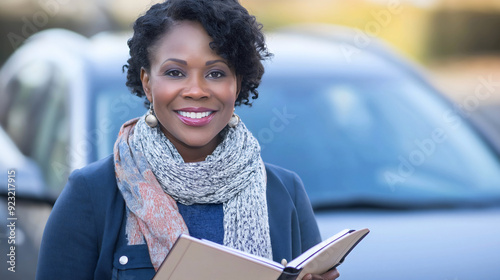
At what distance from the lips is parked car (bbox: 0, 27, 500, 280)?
94 cm

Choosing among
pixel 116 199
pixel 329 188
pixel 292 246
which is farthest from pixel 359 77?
pixel 116 199

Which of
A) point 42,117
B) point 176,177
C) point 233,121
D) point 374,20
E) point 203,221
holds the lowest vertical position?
point 203,221

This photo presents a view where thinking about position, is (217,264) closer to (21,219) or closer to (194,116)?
(194,116)

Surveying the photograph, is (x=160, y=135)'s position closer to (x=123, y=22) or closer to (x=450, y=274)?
(x=450, y=274)

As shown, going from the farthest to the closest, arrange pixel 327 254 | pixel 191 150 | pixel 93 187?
pixel 191 150, pixel 93 187, pixel 327 254

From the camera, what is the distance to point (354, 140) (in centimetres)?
309

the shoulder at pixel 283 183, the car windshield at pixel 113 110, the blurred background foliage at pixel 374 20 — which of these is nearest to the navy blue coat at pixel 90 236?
the shoulder at pixel 283 183

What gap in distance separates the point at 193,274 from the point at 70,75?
1778 mm

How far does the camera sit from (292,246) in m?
1.89

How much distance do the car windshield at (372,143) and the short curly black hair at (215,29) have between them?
1112 millimetres

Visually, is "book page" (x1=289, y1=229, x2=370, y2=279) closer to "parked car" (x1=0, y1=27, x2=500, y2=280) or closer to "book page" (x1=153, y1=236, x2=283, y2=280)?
"book page" (x1=153, y1=236, x2=283, y2=280)

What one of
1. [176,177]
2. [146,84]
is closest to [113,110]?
[146,84]

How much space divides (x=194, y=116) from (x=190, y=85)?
2.9 inches

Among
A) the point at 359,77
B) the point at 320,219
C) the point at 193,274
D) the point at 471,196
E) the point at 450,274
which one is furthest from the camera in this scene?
the point at 359,77
